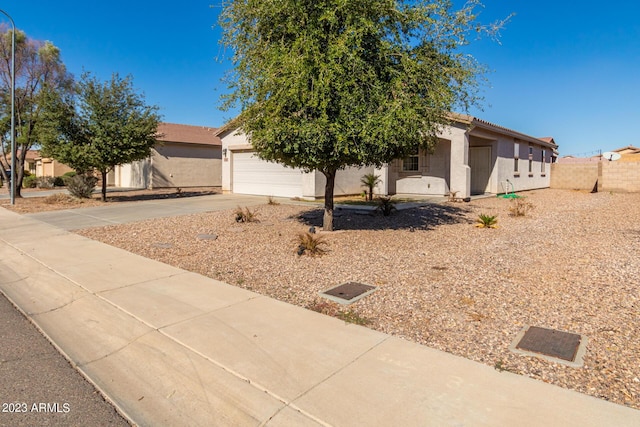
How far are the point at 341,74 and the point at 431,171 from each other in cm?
1265

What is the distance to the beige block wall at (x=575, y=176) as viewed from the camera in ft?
84.4

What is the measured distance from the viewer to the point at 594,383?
3.31m

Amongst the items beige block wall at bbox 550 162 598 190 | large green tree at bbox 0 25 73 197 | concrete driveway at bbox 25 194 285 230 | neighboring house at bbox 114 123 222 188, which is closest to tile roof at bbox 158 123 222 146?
neighboring house at bbox 114 123 222 188

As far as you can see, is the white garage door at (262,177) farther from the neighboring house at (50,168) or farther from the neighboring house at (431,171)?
the neighboring house at (50,168)

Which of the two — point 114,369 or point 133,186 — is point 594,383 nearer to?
point 114,369

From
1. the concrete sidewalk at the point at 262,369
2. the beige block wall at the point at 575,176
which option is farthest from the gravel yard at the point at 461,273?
the beige block wall at the point at 575,176

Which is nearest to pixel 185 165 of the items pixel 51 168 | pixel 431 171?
pixel 431 171

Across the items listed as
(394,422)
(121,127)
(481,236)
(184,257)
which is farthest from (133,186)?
(394,422)

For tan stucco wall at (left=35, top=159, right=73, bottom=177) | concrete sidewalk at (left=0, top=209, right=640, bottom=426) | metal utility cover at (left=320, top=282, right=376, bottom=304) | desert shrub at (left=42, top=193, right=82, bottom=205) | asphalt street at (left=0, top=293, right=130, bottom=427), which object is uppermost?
tan stucco wall at (left=35, top=159, right=73, bottom=177)

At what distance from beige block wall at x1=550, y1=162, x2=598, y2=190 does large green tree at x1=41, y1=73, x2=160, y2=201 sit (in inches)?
1038

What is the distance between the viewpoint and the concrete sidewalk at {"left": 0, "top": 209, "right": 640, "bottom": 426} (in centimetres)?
295

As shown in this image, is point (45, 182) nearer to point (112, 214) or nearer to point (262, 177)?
point (262, 177)

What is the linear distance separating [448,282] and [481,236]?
4.30m

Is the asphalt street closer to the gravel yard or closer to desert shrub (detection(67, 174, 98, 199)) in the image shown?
the gravel yard
